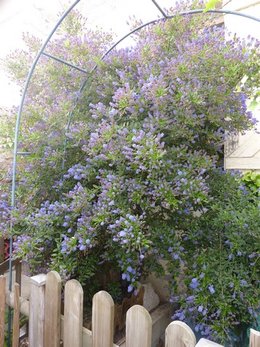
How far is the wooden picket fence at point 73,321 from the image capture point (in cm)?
85

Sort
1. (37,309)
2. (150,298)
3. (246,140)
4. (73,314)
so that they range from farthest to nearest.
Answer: (246,140) < (150,298) < (37,309) < (73,314)

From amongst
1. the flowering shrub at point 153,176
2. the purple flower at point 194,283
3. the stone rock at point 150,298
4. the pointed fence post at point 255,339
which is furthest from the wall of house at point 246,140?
the pointed fence post at point 255,339

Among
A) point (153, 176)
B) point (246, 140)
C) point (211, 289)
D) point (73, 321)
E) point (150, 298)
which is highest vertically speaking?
point (246, 140)

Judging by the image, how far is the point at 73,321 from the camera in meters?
1.10

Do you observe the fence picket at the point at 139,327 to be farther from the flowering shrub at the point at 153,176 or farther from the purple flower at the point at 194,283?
the purple flower at the point at 194,283

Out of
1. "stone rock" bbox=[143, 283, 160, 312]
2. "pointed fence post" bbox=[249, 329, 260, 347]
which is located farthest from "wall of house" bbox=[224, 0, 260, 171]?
"pointed fence post" bbox=[249, 329, 260, 347]

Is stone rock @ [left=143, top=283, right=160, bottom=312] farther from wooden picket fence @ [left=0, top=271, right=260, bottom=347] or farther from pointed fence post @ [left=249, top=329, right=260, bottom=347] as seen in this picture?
pointed fence post @ [left=249, top=329, right=260, bottom=347]

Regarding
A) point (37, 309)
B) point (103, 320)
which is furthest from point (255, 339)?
point (37, 309)

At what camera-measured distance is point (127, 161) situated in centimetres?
137

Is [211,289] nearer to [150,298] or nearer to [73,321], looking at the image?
[73,321]

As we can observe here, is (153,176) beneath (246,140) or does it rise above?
beneath

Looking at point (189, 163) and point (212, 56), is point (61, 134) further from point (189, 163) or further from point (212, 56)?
point (212, 56)

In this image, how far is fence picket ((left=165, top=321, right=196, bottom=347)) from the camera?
32.1 inches

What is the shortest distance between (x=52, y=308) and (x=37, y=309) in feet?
0.37
